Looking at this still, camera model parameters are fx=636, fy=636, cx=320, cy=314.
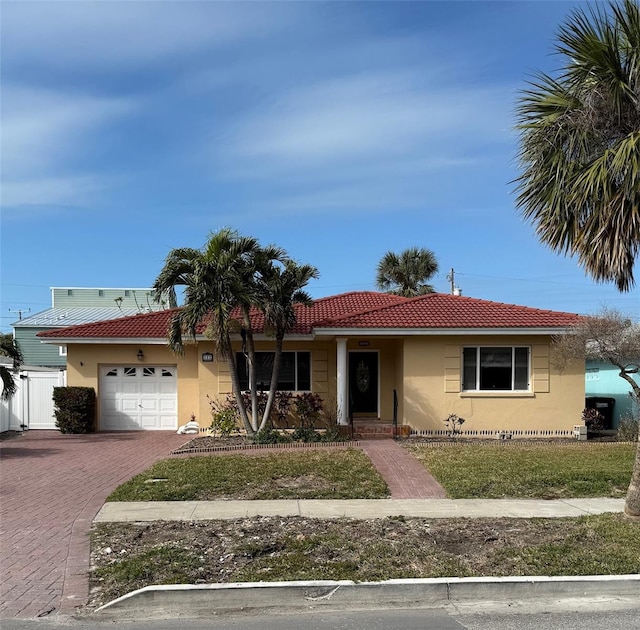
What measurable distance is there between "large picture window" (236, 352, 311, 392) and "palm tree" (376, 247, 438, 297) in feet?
48.2

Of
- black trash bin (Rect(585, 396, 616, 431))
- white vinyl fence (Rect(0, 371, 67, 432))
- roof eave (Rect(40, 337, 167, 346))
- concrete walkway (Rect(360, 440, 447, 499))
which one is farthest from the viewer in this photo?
black trash bin (Rect(585, 396, 616, 431))

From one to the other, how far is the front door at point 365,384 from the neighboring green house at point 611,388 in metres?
7.12

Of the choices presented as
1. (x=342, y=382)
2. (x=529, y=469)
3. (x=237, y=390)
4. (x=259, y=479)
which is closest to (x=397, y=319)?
(x=342, y=382)

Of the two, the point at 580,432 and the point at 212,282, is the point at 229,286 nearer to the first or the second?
the point at 212,282

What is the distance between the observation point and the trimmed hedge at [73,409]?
734 inches

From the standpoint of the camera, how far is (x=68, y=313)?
127 ft

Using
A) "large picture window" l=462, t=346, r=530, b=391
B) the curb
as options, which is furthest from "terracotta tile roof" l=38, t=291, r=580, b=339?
the curb

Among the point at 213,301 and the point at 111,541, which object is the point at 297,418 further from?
the point at 111,541

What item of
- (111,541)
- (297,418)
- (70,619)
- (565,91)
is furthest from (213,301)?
(70,619)

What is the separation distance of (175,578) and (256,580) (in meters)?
0.79

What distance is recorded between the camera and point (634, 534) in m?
7.36

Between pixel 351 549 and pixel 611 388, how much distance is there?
61.2 feet

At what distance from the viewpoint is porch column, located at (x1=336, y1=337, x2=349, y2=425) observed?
672 inches

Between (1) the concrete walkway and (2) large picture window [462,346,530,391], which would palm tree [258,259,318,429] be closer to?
(1) the concrete walkway
